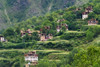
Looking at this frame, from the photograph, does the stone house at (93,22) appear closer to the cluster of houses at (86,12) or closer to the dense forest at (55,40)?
the dense forest at (55,40)

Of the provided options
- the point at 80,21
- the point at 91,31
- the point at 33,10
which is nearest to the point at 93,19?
the point at 80,21

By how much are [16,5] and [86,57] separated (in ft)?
385

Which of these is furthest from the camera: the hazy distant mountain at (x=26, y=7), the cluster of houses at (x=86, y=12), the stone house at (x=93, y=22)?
the hazy distant mountain at (x=26, y=7)

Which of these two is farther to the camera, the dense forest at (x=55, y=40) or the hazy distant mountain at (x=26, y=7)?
the hazy distant mountain at (x=26, y=7)

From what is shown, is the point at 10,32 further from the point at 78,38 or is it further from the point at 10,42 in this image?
the point at 78,38

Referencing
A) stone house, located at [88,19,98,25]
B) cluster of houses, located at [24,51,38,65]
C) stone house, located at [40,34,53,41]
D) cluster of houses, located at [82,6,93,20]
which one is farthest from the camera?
cluster of houses, located at [82,6,93,20]

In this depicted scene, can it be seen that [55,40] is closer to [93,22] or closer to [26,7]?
[93,22]

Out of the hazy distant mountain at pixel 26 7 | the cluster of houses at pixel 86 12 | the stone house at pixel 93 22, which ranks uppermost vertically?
the hazy distant mountain at pixel 26 7

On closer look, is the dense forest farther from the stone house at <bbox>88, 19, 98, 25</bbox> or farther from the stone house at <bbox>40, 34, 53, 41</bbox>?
the stone house at <bbox>40, 34, 53, 41</bbox>

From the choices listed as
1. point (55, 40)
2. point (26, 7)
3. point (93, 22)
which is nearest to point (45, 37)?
point (55, 40)

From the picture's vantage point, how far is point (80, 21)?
7756cm

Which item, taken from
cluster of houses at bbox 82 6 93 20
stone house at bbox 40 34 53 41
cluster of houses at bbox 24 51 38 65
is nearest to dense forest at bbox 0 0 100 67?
stone house at bbox 40 34 53 41

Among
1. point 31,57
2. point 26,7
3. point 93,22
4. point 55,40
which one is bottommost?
point 31,57

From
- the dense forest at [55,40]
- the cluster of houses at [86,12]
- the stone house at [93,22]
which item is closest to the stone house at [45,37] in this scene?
the dense forest at [55,40]
